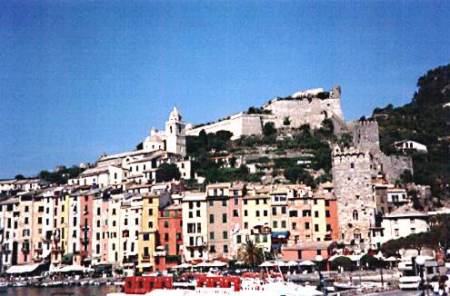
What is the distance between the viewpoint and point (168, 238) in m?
68.0

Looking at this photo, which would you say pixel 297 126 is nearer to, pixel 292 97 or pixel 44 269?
pixel 292 97

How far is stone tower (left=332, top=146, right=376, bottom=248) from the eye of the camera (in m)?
64.1

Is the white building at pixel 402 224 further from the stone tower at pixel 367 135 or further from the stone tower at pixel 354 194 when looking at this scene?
the stone tower at pixel 367 135

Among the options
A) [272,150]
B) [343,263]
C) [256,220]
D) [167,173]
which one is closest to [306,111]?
[272,150]

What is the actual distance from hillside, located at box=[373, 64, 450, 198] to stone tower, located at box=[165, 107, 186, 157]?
33.1 meters

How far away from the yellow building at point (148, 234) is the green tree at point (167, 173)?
22658mm

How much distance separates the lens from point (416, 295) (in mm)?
31625

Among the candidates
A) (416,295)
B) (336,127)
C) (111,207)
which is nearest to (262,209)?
(111,207)

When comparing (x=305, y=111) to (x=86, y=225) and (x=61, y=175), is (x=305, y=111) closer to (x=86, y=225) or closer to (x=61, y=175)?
(x=61, y=175)

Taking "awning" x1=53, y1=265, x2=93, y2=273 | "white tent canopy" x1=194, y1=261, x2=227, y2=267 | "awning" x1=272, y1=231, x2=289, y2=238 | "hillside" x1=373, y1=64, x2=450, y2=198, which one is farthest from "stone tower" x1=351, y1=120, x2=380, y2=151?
"awning" x1=53, y1=265, x2=93, y2=273

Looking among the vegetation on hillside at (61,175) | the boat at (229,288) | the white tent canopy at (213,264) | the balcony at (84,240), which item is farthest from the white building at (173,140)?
the boat at (229,288)

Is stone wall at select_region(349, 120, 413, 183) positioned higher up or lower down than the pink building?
higher up

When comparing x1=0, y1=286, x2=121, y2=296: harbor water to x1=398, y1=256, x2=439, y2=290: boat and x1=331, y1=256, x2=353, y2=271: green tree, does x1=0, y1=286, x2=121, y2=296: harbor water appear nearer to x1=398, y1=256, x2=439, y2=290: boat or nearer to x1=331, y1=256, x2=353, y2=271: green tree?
Answer: x1=331, y1=256, x2=353, y2=271: green tree

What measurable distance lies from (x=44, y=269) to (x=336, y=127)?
181 ft
